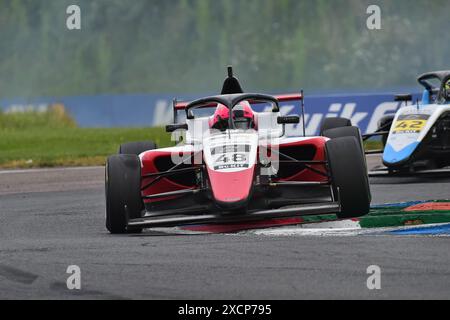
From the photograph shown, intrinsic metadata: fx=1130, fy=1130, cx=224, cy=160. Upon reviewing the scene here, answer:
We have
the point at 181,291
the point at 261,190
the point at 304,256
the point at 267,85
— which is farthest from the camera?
the point at 267,85

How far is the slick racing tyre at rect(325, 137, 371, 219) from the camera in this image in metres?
9.16

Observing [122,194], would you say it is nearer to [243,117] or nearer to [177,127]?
[177,127]

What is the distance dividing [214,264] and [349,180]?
2.24 meters

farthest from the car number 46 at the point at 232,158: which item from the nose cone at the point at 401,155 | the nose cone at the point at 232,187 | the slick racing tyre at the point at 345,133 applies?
the nose cone at the point at 401,155

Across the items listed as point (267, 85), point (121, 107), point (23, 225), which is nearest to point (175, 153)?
point (23, 225)

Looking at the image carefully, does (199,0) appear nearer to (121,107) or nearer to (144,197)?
(121,107)

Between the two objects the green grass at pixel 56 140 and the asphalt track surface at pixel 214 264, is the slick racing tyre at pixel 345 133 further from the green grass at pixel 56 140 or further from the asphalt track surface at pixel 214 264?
the green grass at pixel 56 140

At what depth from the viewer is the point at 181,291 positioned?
633 centimetres

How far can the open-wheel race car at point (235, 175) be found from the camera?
9.13m

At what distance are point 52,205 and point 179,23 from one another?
2313cm

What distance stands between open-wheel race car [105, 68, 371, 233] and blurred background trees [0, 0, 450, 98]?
74.3 ft

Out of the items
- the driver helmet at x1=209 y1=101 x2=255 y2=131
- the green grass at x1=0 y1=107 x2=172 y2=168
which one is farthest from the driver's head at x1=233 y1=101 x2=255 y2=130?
the green grass at x1=0 y1=107 x2=172 y2=168

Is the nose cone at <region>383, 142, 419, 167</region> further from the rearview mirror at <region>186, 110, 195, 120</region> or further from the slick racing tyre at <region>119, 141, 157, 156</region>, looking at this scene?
the rearview mirror at <region>186, 110, 195, 120</region>

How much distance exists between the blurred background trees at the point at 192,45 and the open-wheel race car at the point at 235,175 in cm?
2265
